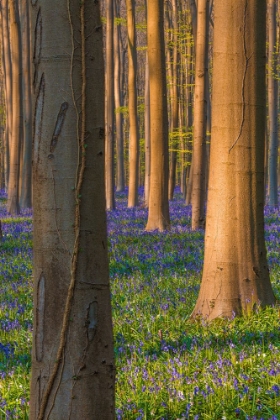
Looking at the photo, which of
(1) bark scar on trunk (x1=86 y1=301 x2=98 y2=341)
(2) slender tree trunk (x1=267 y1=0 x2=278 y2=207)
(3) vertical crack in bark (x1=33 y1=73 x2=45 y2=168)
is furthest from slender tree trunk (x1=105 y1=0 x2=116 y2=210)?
(1) bark scar on trunk (x1=86 y1=301 x2=98 y2=341)

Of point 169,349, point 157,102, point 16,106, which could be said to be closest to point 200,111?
point 157,102

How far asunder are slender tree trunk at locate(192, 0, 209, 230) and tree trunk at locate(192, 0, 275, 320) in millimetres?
8199

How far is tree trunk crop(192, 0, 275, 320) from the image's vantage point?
6594 millimetres

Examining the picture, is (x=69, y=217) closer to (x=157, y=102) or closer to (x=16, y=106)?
(x=157, y=102)

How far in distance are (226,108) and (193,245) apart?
540cm

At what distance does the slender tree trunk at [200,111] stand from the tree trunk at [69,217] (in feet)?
39.0

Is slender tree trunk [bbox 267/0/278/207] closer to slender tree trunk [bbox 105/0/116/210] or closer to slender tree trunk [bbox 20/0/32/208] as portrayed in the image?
slender tree trunk [bbox 105/0/116/210]

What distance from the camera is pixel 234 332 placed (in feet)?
19.4

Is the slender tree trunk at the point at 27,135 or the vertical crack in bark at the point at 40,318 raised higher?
the slender tree trunk at the point at 27,135

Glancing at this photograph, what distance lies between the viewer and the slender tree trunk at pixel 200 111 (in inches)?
585

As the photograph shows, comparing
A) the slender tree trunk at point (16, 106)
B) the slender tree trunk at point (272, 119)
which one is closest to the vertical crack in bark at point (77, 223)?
the slender tree trunk at point (16, 106)

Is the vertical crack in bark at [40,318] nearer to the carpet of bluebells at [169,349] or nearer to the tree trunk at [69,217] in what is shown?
the tree trunk at [69,217]

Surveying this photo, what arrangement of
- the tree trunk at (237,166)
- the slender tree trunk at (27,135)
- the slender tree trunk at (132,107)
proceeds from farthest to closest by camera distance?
the slender tree trunk at (132,107) < the slender tree trunk at (27,135) < the tree trunk at (237,166)

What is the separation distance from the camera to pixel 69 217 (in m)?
3.05
